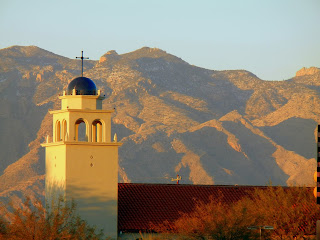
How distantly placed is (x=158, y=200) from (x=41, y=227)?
1268 centimetres

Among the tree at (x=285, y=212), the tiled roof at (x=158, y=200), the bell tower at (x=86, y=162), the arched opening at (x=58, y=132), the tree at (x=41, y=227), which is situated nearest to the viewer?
the tree at (x=41, y=227)

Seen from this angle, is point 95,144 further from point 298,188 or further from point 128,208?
point 298,188

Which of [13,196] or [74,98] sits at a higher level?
[74,98]

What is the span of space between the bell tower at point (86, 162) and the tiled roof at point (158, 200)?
1.55 meters

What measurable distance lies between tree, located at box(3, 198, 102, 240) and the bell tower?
5599mm

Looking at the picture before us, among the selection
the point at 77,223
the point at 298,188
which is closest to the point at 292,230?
the point at 298,188

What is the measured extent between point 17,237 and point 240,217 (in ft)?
39.5

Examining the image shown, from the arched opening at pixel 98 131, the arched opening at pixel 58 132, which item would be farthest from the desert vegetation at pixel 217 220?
the arched opening at pixel 98 131

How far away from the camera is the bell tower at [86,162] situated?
51.5 meters

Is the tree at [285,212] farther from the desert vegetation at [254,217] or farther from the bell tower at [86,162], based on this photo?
the bell tower at [86,162]

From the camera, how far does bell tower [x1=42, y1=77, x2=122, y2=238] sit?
169ft

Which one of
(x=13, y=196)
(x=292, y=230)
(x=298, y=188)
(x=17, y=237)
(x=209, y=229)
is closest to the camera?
(x=17, y=237)

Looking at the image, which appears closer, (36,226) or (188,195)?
(36,226)

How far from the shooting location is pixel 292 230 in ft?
173
